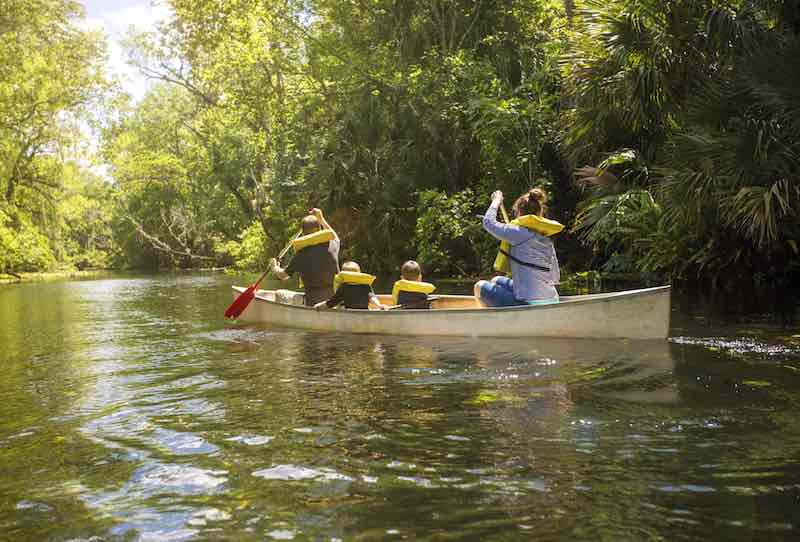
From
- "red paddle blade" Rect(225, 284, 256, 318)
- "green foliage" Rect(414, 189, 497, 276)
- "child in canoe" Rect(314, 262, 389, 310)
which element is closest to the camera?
"child in canoe" Rect(314, 262, 389, 310)

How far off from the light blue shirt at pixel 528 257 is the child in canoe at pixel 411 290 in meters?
1.68

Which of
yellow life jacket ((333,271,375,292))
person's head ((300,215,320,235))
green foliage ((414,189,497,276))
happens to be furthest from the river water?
green foliage ((414,189,497,276))

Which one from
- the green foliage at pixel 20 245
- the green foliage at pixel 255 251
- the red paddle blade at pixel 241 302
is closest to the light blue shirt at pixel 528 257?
the red paddle blade at pixel 241 302

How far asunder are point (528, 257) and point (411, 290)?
2.18 m

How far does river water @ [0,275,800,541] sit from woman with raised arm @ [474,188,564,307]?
70cm

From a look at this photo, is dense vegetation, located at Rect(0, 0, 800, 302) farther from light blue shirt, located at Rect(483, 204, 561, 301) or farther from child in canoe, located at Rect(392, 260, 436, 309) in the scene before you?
child in canoe, located at Rect(392, 260, 436, 309)

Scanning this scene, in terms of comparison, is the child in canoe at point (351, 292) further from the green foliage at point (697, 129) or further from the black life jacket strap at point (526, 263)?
the green foliage at point (697, 129)

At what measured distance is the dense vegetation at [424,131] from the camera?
1198cm

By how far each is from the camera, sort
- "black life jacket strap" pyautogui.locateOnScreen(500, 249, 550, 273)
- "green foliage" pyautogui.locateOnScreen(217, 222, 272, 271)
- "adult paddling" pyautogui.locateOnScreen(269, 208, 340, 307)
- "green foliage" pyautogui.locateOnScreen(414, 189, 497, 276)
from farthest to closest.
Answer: "green foliage" pyautogui.locateOnScreen(217, 222, 272, 271)
"green foliage" pyautogui.locateOnScreen(414, 189, 497, 276)
"adult paddling" pyautogui.locateOnScreen(269, 208, 340, 307)
"black life jacket strap" pyautogui.locateOnScreen(500, 249, 550, 273)

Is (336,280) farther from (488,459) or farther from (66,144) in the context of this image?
(66,144)

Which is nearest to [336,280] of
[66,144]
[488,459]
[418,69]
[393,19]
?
[488,459]

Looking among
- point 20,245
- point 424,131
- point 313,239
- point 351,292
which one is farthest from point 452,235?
point 20,245

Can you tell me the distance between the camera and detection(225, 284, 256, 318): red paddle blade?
1305 centimetres

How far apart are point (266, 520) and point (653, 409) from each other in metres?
3.23
